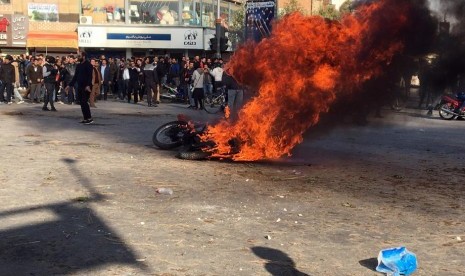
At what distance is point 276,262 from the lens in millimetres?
4938

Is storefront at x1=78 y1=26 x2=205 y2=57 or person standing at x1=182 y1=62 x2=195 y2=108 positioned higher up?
storefront at x1=78 y1=26 x2=205 y2=57

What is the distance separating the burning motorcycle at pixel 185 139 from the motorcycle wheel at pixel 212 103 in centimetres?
983

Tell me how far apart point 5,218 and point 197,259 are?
7.84 ft

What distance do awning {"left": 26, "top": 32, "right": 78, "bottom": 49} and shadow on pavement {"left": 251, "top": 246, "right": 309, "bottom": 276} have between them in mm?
43486

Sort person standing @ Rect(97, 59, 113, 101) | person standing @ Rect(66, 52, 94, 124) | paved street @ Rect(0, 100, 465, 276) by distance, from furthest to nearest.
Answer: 1. person standing @ Rect(97, 59, 113, 101)
2. person standing @ Rect(66, 52, 94, 124)
3. paved street @ Rect(0, 100, 465, 276)

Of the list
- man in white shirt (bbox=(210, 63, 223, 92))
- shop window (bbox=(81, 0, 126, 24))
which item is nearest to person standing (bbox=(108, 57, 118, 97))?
man in white shirt (bbox=(210, 63, 223, 92))

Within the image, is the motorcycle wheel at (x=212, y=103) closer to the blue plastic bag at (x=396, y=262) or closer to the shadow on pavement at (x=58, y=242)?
the shadow on pavement at (x=58, y=242)

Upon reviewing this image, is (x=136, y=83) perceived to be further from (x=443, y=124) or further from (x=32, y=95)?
(x=443, y=124)

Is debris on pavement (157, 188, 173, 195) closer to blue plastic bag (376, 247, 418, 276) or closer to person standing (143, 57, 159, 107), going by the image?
blue plastic bag (376, 247, 418, 276)

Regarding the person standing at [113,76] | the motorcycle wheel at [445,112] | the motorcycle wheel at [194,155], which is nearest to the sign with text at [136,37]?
the person standing at [113,76]

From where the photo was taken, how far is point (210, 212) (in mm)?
6500

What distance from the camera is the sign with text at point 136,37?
149 ft

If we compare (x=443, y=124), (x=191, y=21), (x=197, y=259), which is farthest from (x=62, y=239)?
(x=191, y=21)

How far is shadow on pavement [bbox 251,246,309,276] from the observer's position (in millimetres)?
4707
